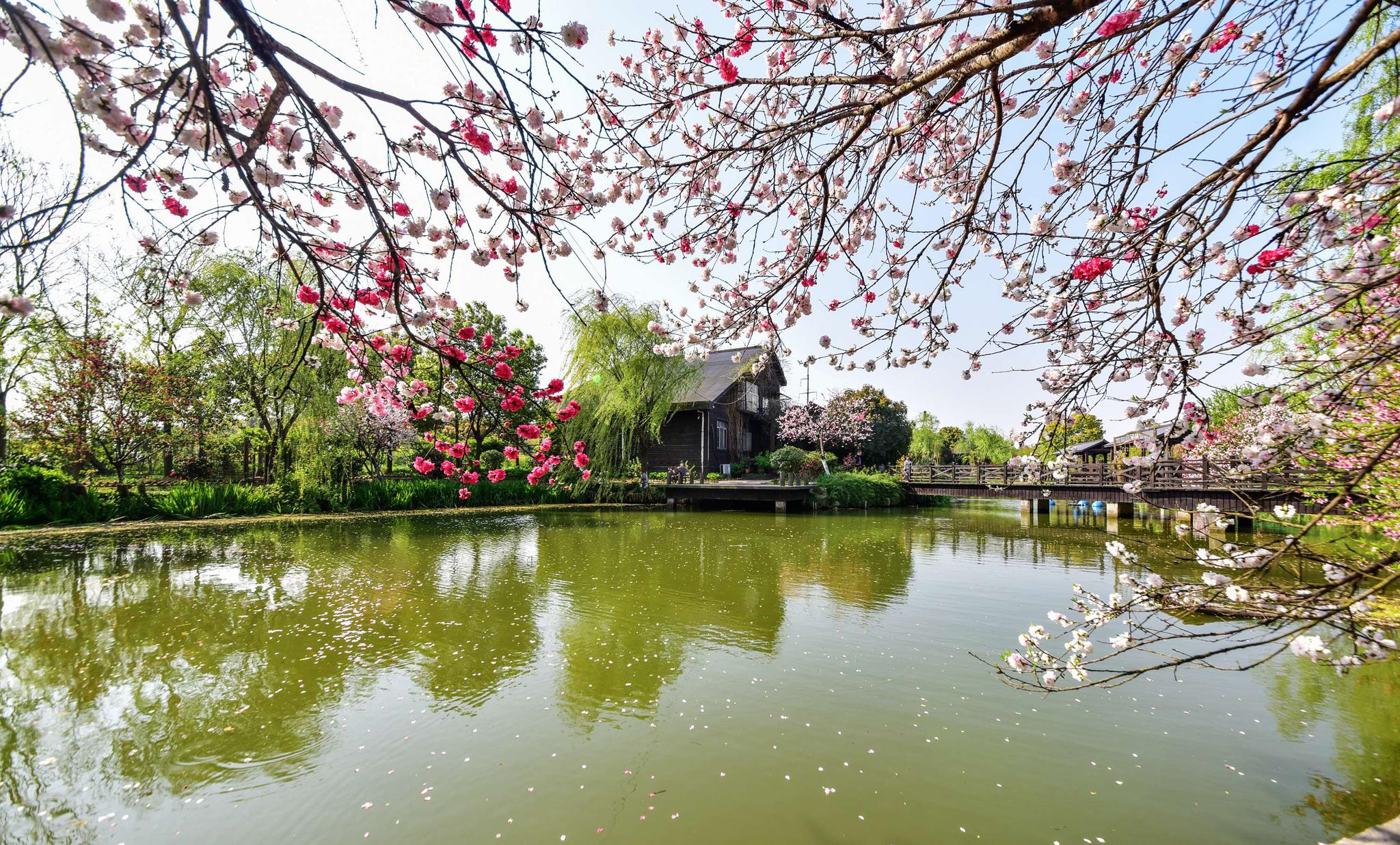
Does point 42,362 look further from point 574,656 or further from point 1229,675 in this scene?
point 1229,675

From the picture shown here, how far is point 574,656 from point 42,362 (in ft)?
54.7

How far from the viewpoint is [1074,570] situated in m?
10.1

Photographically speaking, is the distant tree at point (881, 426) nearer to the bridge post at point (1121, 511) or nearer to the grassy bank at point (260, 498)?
the bridge post at point (1121, 511)

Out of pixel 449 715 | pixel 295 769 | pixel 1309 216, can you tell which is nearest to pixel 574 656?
pixel 449 715

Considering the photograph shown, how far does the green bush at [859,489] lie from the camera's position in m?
20.5

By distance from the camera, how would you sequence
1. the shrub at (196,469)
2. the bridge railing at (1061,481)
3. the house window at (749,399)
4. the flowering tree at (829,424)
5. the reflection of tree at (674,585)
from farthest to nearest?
1. the flowering tree at (829,424)
2. the house window at (749,399)
3. the shrub at (196,469)
4. the bridge railing at (1061,481)
5. the reflection of tree at (674,585)

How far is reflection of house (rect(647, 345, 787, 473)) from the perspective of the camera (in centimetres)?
2344

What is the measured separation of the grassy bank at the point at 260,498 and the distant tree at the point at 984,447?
33.2 metres

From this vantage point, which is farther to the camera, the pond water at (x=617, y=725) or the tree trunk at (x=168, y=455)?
the tree trunk at (x=168, y=455)

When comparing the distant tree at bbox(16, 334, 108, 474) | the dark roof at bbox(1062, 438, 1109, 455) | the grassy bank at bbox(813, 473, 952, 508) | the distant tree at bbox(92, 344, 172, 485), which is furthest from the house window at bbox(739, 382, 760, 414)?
the distant tree at bbox(16, 334, 108, 474)

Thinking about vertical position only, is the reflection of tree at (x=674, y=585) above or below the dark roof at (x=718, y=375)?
below

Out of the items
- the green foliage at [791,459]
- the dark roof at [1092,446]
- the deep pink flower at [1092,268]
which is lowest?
the green foliage at [791,459]

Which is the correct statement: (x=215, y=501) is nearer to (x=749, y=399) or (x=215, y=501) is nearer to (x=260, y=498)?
(x=260, y=498)

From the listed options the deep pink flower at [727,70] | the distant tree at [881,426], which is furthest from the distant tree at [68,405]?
the distant tree at [881,426]
